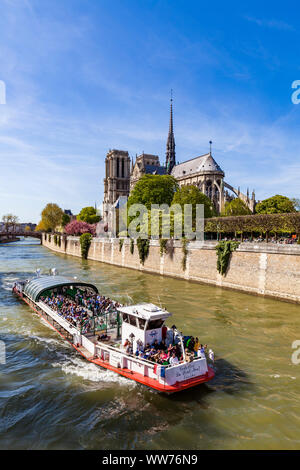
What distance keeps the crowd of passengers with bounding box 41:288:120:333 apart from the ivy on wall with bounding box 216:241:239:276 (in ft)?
49.6

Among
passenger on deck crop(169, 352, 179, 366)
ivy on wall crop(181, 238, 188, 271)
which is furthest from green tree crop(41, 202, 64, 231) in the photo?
passenger on deck crop(169, 352, 179, 366)

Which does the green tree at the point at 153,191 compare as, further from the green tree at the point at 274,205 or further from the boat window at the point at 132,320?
the boat window at the point at 132,320

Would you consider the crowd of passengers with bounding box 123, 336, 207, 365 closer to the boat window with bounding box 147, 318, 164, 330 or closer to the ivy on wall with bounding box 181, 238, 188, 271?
the boat window with bounding box 147, 318, 164, 330

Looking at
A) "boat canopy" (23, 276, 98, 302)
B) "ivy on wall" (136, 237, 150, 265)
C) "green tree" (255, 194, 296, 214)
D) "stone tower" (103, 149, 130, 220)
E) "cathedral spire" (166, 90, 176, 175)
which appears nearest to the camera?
"boat canopy" (23, 276, 98, 302)

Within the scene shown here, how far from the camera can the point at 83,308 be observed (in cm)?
1994

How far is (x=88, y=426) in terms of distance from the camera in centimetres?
1051

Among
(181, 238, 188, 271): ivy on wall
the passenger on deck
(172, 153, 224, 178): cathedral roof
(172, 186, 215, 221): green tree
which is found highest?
(172, 153, 224, 178): cathedral roof

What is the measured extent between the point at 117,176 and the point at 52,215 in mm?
29081

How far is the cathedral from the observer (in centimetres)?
8150

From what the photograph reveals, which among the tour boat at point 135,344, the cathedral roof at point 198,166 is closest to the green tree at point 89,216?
the cathedral roof at point 198,166

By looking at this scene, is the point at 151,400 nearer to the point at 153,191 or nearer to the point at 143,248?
the point at 143,248

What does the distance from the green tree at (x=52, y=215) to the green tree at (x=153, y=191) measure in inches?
2392

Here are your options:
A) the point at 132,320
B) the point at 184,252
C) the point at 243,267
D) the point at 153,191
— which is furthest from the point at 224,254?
the point at 153,191
